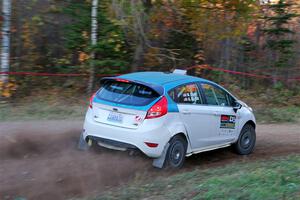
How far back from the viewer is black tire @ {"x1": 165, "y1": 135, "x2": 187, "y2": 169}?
765 cm

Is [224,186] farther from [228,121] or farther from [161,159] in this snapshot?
[228,121]

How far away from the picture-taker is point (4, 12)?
12953 mm

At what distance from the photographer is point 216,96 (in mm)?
8750

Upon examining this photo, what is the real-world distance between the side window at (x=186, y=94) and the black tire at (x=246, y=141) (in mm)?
1681

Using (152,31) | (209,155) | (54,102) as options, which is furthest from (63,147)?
(152,31)

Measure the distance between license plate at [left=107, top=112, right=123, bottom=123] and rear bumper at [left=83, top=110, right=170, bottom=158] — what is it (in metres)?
0.12

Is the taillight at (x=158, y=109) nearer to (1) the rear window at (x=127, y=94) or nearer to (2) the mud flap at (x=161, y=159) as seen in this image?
(1) the rear window at (x=127, y=94)

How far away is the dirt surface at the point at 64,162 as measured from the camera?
6.66 meters

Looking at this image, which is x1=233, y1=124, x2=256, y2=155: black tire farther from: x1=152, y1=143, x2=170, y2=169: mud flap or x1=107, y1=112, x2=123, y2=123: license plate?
x1=107, y1=112, x2=123, y2=123: license plate

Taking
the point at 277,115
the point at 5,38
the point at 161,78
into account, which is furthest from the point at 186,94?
the point at 5,38

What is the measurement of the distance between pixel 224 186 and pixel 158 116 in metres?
1.83

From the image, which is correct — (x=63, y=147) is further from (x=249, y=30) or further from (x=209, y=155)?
(x=249, y=30)

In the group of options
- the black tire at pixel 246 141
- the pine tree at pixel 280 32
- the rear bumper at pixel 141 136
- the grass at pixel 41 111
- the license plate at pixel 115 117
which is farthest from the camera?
the pine tree at pixel 280 32

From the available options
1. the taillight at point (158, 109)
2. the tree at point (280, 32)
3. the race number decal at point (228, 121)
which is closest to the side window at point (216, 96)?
the race number decal at point (228, 121)
